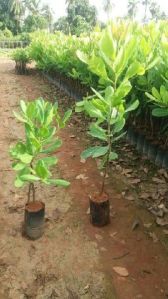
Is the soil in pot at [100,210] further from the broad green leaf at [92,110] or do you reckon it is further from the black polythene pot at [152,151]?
the black polythene pot at [152,151]

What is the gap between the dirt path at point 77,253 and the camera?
2.01 m

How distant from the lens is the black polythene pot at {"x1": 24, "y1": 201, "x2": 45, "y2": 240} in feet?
7.88

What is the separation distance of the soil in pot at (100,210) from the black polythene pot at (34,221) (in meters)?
0.42

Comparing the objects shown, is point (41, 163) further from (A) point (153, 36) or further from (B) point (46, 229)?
(A) point (153, 36)

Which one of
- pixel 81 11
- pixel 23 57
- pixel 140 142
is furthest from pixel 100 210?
pixel 81 11

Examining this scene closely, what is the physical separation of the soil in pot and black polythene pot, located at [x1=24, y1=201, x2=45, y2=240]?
418 millimetres

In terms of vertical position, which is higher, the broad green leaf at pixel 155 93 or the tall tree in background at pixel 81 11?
the tall tree in background at pixel 81 11

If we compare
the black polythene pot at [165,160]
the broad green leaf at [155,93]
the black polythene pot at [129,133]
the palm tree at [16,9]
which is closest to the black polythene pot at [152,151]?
the black polythene pot at [165,160]

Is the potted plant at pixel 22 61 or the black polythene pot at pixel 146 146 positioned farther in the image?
the potted plant at pixel 22 61

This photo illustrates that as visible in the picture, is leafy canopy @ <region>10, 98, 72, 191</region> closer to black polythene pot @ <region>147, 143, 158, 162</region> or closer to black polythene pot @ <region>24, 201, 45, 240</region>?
black polythene pot @ <region>24, 201, 45, 240</region>

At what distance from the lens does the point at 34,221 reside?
7.90 ft

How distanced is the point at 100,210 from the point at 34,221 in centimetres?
54

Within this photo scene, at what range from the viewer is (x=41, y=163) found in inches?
85.4

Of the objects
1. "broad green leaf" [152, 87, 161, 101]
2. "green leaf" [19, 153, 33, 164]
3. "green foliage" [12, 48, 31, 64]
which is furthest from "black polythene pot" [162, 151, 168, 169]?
"green foliage" [12, 48, 31, 64]
